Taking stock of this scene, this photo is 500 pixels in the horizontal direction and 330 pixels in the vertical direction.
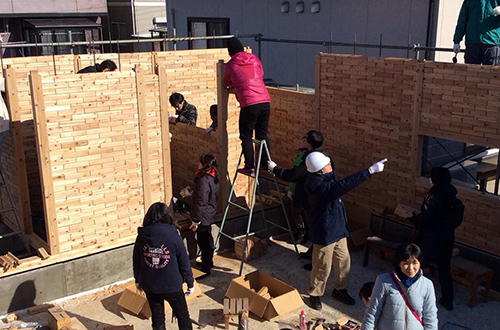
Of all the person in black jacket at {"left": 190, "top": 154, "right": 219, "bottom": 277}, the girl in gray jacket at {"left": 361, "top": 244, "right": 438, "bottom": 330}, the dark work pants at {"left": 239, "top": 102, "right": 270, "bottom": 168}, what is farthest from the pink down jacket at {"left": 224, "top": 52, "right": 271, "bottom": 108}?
the girl in gray jacket at {"left": 361, "top": 244, "right": 438, "bottom": 330}

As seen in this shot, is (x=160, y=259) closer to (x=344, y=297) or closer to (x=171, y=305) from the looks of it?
(x=171, y=305)

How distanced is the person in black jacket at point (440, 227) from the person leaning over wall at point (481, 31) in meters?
2.56

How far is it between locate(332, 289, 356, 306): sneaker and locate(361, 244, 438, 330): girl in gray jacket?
335 cm

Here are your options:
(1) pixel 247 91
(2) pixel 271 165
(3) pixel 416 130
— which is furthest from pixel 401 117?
(1) pixel 247 91

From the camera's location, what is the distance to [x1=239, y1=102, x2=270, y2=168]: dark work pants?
33.6ft

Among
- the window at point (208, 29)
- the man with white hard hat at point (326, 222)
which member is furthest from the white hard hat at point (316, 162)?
the window at point (208, 29)

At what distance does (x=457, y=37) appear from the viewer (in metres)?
10.3

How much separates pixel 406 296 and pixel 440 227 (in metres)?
3.28

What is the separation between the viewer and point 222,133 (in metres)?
11.0

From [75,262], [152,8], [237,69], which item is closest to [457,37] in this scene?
[237,69]

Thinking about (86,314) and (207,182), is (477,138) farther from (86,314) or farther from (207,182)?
(86,314)

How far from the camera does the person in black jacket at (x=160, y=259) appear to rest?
702 cm

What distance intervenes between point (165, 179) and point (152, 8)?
25.4 m

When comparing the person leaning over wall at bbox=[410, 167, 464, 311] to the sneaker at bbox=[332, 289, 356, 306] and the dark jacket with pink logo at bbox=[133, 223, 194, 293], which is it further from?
the dark jacket with pink logo at bbox=[133, 223, 194, 293]
